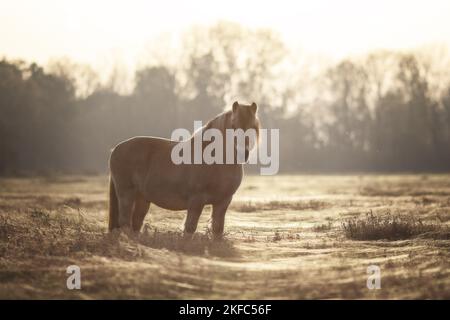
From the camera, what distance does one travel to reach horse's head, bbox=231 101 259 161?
376 inches

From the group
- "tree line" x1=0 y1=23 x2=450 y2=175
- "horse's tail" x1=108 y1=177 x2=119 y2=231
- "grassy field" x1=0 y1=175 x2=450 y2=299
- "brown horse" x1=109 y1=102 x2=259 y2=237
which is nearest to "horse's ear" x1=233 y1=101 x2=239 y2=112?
"brown horse" x1=109 y1=102 x2=259 y2=237

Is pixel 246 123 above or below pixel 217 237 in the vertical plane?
above

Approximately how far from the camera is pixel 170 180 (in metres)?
10.6

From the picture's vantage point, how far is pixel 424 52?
180ft

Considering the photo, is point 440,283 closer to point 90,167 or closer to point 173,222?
point 173,222

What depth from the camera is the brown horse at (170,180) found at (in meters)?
10.0

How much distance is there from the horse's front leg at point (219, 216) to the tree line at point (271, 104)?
39.7 metres

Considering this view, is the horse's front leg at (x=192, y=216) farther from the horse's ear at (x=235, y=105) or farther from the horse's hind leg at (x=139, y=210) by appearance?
the horse's ear at (x=235, y=105)

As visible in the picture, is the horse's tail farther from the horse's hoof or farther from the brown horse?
the horse's hoof

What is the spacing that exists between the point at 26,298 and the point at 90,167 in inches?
1885

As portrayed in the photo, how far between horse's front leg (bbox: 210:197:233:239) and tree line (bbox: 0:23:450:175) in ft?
130

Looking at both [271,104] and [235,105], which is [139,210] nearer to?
[235,105]

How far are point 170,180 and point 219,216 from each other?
106 centimetres

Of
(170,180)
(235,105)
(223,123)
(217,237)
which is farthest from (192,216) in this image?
(235,105)
